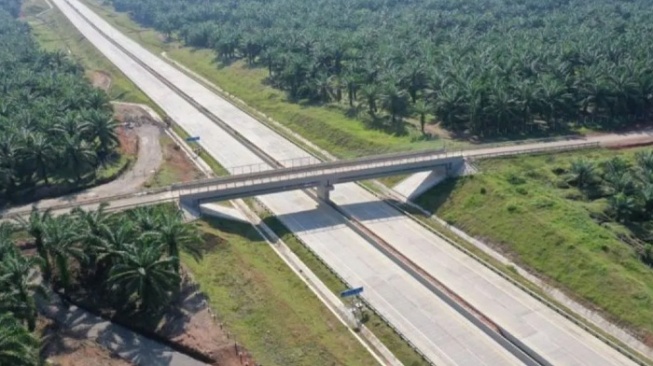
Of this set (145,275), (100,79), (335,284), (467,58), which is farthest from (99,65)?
(145,275)

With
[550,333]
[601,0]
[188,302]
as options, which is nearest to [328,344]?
[188,302]

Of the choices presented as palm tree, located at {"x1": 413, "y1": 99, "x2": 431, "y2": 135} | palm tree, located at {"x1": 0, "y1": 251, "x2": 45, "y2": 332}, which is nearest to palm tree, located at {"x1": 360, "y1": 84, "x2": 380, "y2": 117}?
palm tree, located at {"x1": 413, "y1": 99, "x2": 431, "y2": 135}

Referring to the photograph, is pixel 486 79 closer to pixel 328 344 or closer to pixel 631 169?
pixel 631 169

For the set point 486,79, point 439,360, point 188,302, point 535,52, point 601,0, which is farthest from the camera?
point 601,0

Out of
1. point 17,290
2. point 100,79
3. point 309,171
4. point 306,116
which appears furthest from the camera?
point 100,79

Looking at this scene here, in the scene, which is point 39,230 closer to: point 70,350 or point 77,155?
point 70,350

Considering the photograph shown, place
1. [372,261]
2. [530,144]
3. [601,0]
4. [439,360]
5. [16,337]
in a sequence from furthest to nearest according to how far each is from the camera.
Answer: [601,0], [530,144], [372,261], [439,360], [16,337]
